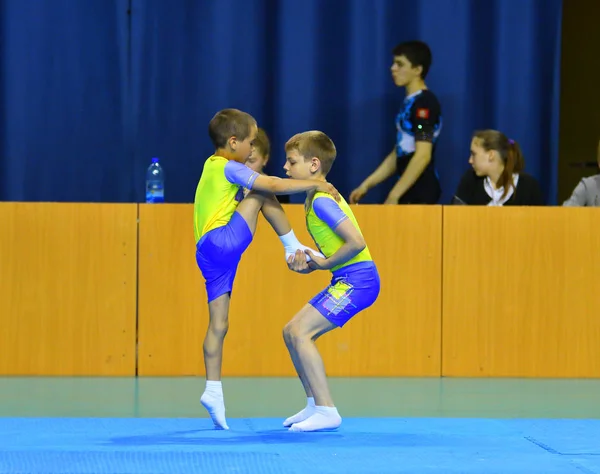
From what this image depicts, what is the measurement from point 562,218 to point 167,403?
8.37ft

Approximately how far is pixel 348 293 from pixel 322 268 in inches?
5.6

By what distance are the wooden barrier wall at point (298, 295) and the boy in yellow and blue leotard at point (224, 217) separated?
163cm

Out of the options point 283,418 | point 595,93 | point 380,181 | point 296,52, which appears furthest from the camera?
point 595,93

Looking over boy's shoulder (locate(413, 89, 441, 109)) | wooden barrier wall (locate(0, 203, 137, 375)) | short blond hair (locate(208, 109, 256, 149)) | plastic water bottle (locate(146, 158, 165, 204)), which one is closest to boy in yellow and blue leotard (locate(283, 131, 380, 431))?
short blond hair (locate(208, 109, 256, 149))

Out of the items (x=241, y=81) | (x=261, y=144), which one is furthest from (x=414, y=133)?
(x=241, y=81)

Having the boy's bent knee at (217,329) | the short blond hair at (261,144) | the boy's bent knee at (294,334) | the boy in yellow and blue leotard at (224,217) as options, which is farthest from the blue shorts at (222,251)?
the short blond hair at (261,144)

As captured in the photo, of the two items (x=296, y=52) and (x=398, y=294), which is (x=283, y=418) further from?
(x=296, y=52)

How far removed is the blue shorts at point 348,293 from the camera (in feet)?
13.3

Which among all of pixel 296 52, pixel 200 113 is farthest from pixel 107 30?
pixel 296 52

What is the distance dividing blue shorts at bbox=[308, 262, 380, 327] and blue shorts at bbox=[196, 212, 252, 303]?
0.38 m

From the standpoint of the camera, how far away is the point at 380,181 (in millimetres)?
6629

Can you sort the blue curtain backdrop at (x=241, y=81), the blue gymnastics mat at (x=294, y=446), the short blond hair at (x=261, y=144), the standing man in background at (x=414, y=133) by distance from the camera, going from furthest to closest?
the blue curtain backdrop at (x=241, y=81) → the standing man in background at (x=414, y=133) → the short blond hair at (x=261, y=144) → the blue gymnastics mat at (x=294, y=446)

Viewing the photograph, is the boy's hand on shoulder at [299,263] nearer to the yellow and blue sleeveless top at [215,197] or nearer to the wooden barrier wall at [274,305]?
the yellow and blue sleeveless top at [215,197]

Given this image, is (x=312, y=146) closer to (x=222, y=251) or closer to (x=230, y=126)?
(x=230, y=126)
